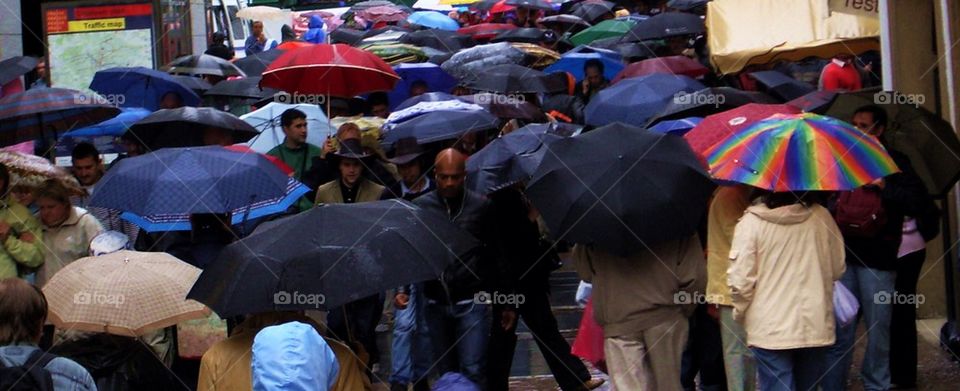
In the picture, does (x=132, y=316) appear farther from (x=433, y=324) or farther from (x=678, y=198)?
(x=678, y=198)

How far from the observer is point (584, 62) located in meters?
17.2

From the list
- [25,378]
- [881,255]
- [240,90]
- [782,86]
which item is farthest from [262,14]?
[25,378]

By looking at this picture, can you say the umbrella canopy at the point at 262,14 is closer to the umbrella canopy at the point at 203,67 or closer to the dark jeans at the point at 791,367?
the umbrella canopy at the point at 203,67

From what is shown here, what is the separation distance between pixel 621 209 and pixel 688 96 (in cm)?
444

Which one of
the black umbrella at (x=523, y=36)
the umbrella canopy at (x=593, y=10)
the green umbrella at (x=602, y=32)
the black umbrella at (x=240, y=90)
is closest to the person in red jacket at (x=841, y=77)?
the black umbrella at (x=240, y=90)

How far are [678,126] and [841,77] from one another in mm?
2306

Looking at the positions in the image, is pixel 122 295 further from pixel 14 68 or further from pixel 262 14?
pixel 262 14

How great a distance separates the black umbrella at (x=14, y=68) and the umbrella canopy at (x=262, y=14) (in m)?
13.9

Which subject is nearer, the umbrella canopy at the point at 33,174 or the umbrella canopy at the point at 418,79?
the umbrella canopy at the point at 33,174

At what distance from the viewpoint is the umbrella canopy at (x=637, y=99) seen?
13.3m

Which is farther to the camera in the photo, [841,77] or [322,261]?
[841,77]

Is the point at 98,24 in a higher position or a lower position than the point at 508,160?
higher

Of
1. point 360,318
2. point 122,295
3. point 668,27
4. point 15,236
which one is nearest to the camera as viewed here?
point 122,295

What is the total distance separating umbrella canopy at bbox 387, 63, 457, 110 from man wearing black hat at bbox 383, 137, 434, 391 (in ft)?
19.1
